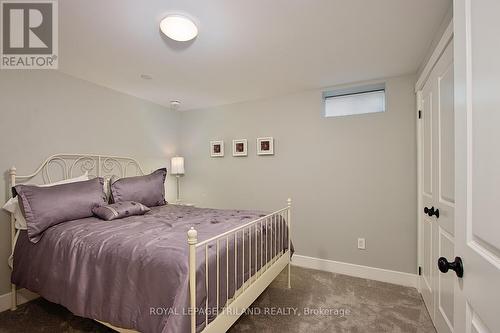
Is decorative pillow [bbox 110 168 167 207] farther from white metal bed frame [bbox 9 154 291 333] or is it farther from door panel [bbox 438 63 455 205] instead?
door panel [bbox 438 63 455 205]

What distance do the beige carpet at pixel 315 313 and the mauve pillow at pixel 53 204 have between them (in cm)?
74

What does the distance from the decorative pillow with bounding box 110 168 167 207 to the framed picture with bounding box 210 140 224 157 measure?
2.95ft


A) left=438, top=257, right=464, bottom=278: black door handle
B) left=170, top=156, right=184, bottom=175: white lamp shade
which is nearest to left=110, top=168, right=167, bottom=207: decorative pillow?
left=170, top=156, right=184, bottom=175: white lamp shade

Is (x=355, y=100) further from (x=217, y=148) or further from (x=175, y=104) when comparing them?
(x=175, y=104)

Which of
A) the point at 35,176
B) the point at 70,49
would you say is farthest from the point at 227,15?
the point at 35,176

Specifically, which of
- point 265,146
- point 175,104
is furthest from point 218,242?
point 175,104

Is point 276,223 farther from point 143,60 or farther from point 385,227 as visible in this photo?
point 143,60

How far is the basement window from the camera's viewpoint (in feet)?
9.25

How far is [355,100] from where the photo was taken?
2951mm

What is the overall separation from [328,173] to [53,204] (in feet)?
9.42

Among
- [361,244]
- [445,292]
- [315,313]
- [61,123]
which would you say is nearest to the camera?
[445,292]

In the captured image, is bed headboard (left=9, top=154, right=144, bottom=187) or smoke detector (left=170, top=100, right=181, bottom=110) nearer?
bed headboard (left=9, top=154, right=144, bottom=187)

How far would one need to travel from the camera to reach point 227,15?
1.62 m

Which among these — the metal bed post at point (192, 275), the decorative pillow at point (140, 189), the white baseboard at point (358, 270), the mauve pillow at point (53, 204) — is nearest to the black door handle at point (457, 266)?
the metal bed post at point (192, 275)
